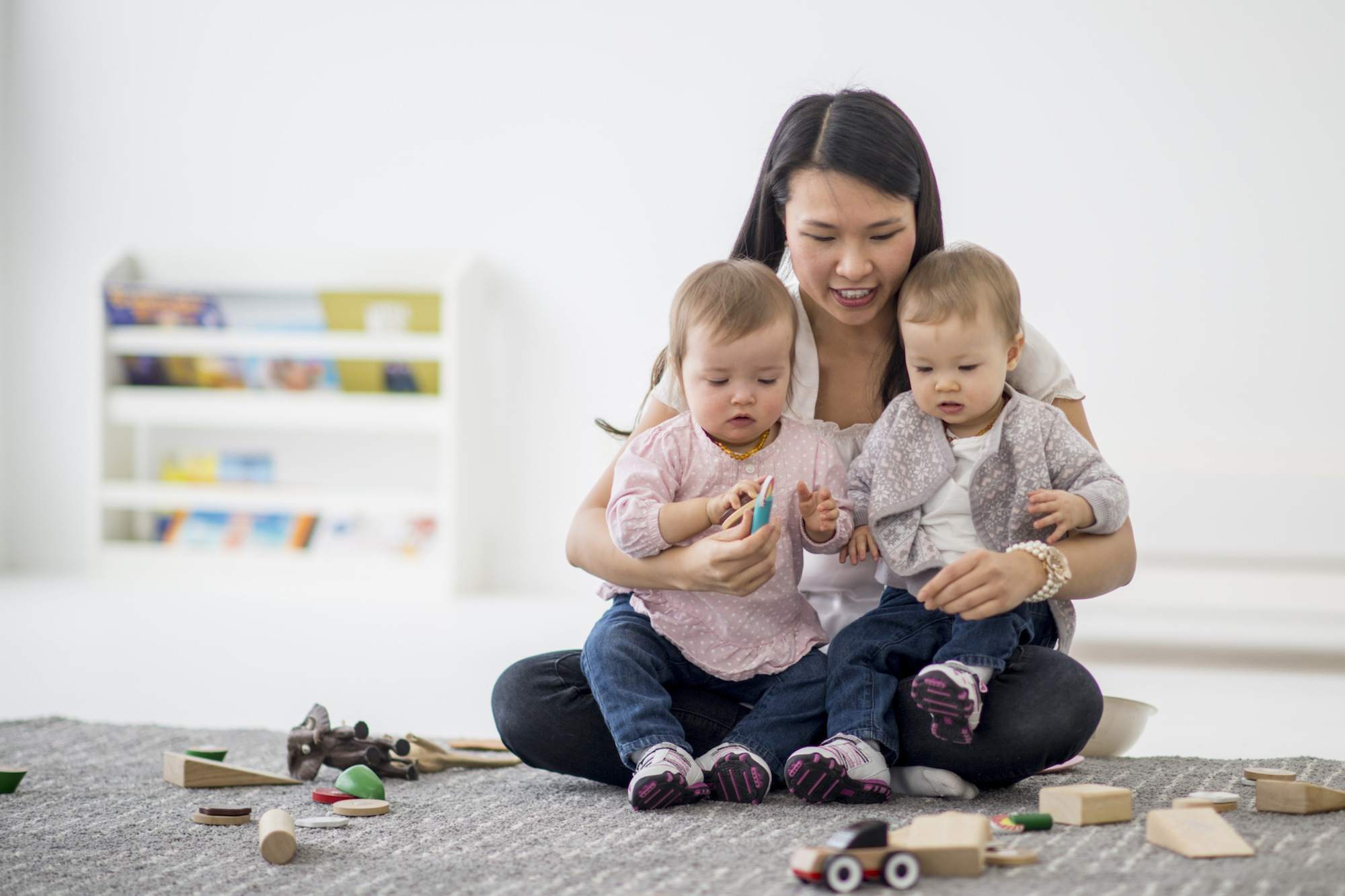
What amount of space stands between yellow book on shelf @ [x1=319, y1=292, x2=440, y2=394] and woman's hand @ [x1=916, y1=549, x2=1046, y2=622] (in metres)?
3.06

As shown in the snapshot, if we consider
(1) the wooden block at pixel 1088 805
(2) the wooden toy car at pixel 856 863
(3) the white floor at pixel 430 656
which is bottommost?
(3) the white floor at pixel 430 656

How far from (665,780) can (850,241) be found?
24.4 inches

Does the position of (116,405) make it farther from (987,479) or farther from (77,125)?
(987,479)

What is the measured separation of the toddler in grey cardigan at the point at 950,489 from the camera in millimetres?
1336

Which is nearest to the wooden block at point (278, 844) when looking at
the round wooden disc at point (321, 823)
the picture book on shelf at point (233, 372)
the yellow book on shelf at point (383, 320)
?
the round wooden disc at point (321, 823)

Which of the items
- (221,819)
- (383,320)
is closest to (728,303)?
(221,819)

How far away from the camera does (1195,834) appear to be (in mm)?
1070

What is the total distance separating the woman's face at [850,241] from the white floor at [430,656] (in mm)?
780

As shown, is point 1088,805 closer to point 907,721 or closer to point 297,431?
point 907,721

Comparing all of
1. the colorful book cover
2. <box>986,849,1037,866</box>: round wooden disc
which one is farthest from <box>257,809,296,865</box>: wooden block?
the colorful book cover

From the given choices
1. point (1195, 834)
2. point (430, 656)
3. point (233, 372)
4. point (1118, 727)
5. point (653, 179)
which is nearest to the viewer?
point (1195, 834)

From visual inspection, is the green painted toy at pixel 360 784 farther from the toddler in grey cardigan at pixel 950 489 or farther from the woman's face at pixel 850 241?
the woman's face at pixel 850 241

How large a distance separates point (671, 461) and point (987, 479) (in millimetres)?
337

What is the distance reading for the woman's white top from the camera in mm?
1506
